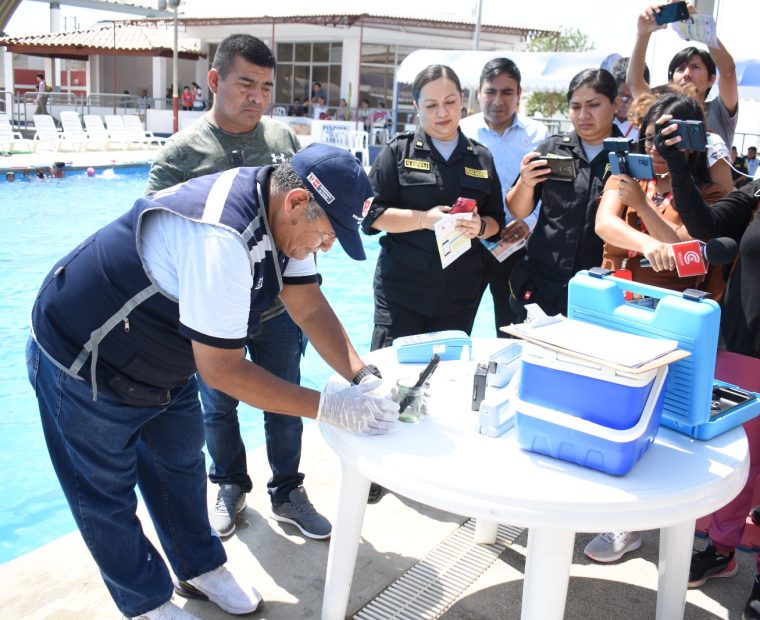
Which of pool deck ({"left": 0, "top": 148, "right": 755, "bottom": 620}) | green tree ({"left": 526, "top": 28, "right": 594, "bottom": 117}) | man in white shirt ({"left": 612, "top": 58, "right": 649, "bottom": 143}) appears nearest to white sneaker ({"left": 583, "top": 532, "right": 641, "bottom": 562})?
pool deck ({"left": 0, "top": 148, "right": 755, "bottom": 620})

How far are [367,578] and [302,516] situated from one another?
15.2 inches

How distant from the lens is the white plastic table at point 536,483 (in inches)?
58.5

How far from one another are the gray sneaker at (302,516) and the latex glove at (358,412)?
98 cm

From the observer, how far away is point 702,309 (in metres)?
1.66

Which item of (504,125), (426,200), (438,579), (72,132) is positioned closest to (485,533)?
(438,579)

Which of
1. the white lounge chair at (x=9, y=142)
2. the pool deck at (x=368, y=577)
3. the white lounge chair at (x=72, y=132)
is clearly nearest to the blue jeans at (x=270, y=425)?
the pool deck at (x=368, y=577)

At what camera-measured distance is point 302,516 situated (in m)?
2.69

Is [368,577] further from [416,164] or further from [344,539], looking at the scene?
[416,164]

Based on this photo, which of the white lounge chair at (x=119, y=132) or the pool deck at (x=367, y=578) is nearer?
the pool deck at (x=367, y=578)

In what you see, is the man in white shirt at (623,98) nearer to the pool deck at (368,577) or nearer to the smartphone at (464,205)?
the smartphone at (464,205)

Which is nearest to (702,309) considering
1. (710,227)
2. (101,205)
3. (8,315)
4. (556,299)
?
(710,227)

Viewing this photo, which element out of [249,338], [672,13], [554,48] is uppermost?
[554,48]

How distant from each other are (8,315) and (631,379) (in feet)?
24.1

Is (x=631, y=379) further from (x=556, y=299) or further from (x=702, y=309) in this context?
(x=556, y=299)
